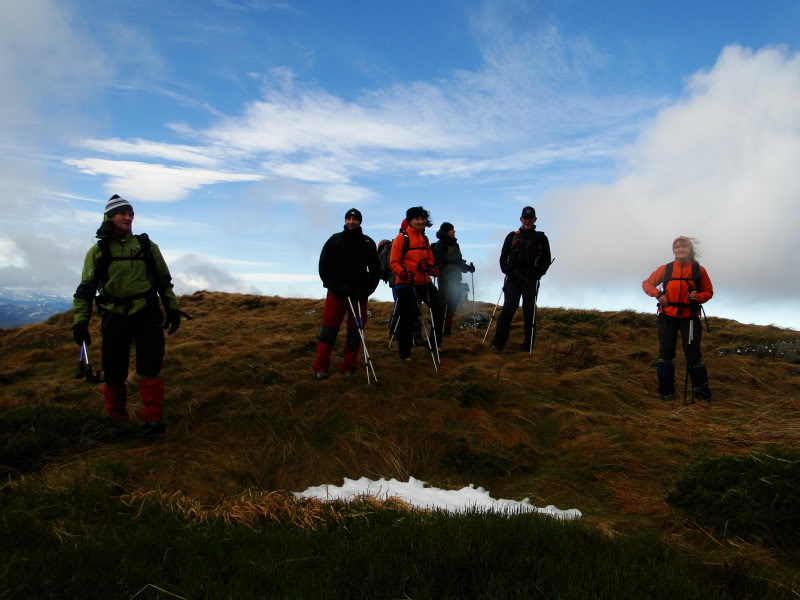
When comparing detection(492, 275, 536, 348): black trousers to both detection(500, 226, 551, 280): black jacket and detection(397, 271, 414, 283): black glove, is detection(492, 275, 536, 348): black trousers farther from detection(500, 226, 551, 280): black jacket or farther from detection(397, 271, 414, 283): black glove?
detection(397, 271, 414, 283): black glove

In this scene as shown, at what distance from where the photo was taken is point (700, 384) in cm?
972

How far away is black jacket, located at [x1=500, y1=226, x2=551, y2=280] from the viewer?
11.4 m

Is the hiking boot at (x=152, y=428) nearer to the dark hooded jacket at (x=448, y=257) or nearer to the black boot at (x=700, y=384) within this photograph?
the dark hooded jacket at (x=448, y=257)

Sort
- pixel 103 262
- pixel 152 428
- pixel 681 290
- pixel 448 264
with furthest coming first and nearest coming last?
pixel 448 264
pixel 681 290
pixel 152 428
pixel 103 262

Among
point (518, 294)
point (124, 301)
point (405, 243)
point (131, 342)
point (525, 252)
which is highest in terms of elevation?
point (525, 252)

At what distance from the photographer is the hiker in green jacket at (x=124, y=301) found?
23.0 feet

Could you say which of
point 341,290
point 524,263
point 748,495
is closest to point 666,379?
point 524,263

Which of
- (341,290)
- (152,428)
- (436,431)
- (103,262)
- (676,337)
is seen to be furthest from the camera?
(676,337)

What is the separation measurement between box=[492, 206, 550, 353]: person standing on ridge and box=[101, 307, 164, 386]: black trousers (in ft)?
23.1

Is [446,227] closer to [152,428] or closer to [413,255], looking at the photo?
[413,255]

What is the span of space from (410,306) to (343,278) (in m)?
1.65

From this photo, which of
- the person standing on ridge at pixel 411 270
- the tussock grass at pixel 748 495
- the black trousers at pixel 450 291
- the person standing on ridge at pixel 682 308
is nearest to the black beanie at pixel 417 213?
the person standing on ridge at pixel 411 270

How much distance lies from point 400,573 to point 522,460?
12.6 ft

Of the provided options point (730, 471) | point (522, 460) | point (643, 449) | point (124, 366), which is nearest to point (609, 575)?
point (730, 471)
